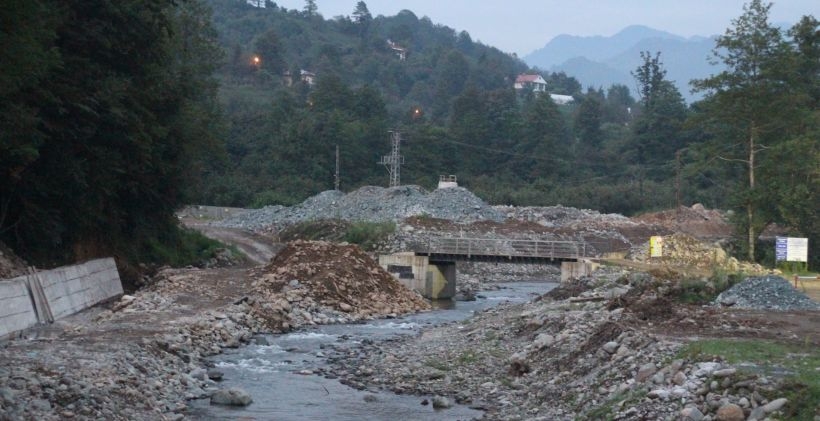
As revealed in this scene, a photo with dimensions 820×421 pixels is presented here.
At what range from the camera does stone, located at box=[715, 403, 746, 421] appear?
48.6 ft

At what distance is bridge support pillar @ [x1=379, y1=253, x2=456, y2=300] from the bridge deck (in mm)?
567

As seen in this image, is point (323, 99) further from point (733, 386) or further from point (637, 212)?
point (733, 386)

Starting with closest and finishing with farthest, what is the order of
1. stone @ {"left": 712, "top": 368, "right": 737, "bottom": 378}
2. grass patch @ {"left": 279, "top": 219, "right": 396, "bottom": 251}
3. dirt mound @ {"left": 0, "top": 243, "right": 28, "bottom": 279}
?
1. stone @ {"left": 712, "top": 368, "right": 737, "bottom": 378}
2. dirt mound @ {"left": 0, "top": 243, "right": 28, "bottom": 279}
3. grass patch @ {"left": 279, "top": 219, "right": 396, "bottom": 251}

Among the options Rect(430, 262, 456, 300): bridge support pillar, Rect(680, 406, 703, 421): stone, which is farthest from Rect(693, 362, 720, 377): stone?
Rect(430, 262, 456, 300): bridge support pillar

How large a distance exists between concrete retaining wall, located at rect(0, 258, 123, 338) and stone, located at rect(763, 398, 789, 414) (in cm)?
1705

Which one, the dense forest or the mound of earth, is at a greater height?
the dense forest

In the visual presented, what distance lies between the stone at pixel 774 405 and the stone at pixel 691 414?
0.97 meters

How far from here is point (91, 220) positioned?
1543 inches

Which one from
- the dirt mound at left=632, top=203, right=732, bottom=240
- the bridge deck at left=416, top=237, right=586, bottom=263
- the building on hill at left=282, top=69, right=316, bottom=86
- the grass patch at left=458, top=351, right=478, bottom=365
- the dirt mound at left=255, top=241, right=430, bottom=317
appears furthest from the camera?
the building on hill at left=282, top=69, right=316, bottom=86

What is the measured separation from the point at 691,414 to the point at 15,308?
17305mm

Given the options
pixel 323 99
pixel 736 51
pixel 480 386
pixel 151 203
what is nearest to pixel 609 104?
pixel 323 99

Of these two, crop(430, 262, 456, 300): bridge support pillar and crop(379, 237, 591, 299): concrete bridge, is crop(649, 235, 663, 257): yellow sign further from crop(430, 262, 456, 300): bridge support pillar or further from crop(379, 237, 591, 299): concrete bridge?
crop(430, 262, 456, 300): bridge support pillar

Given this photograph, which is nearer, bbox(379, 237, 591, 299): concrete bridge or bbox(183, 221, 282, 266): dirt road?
bbox(379, 237, 591, 299): concrete bridge

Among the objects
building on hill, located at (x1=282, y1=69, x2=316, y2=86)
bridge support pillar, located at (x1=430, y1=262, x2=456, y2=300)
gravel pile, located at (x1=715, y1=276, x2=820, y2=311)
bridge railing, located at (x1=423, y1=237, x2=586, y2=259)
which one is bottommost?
bridge support pillar, located at (x1=430, y1=262, x2=456, y2=300)
